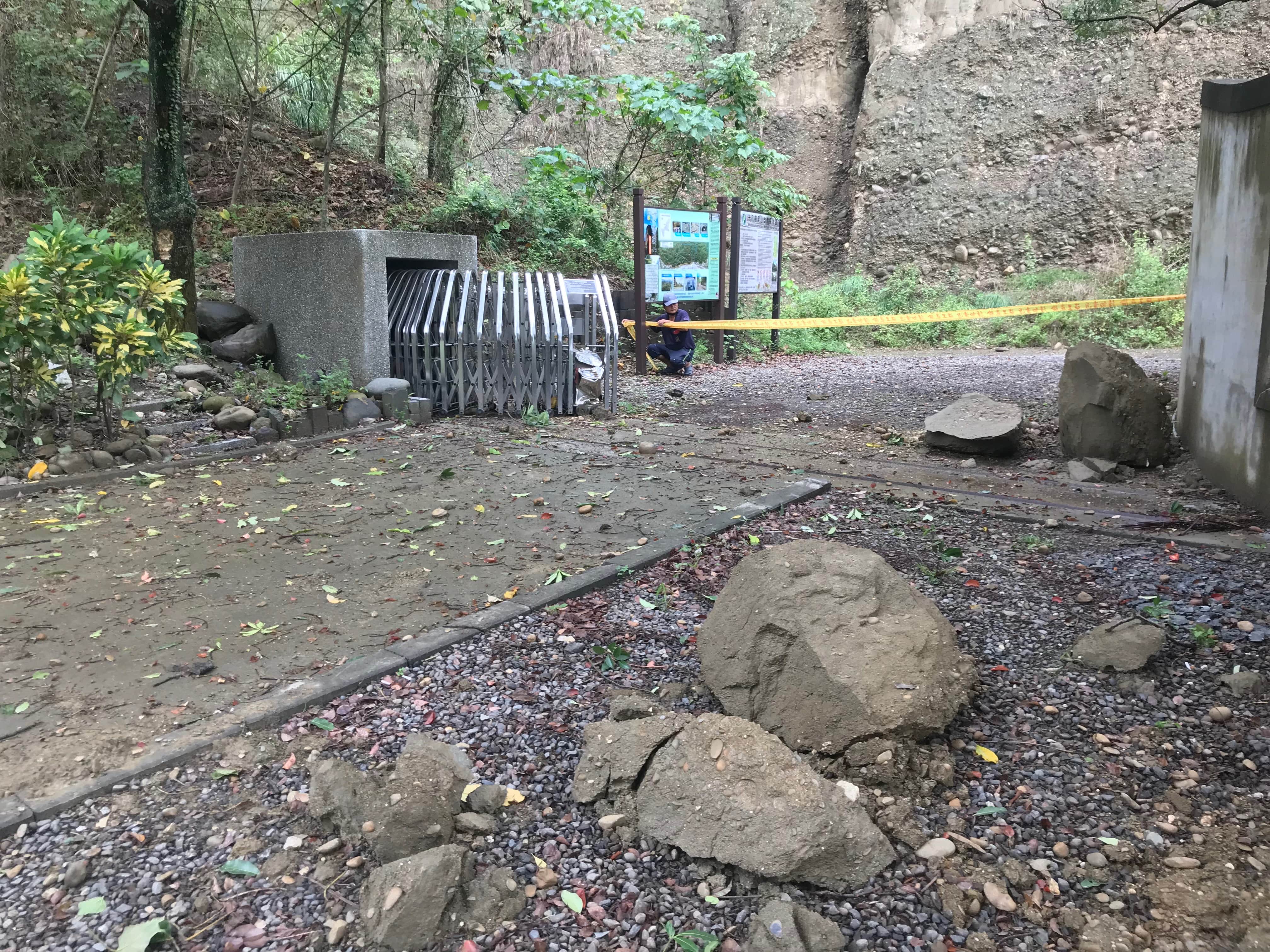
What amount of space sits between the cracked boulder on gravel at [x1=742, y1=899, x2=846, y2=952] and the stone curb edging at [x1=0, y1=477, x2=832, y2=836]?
5.65 ft

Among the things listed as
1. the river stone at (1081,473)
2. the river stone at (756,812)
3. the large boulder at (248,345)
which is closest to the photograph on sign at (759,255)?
the large boulder at (248,345)

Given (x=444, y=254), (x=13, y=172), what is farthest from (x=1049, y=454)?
(x=13, y=172)

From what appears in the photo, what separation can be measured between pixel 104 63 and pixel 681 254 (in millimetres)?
7927

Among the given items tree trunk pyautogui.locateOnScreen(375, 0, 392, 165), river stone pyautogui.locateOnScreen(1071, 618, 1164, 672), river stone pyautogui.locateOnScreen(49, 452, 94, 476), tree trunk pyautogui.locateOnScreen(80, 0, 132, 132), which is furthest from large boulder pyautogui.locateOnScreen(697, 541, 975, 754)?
tree trunk pyautogui.locateOnScreen(80, 0, 132, 132)

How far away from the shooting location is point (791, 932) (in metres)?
1.91

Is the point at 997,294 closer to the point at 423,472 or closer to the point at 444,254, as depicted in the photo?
the point at 444,254

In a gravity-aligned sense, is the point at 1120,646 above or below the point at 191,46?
below

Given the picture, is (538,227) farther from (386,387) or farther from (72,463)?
(72,463)

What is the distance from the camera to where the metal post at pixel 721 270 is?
1301 cm

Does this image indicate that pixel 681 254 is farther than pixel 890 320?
Yes

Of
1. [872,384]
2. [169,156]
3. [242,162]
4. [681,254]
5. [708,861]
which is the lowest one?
[708,861]

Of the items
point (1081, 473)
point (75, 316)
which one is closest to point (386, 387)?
point (75, 316)

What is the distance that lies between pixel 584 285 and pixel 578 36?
10.7m

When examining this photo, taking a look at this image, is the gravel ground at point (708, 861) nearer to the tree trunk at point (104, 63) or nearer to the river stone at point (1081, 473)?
the river stone at point (1081, 473)
